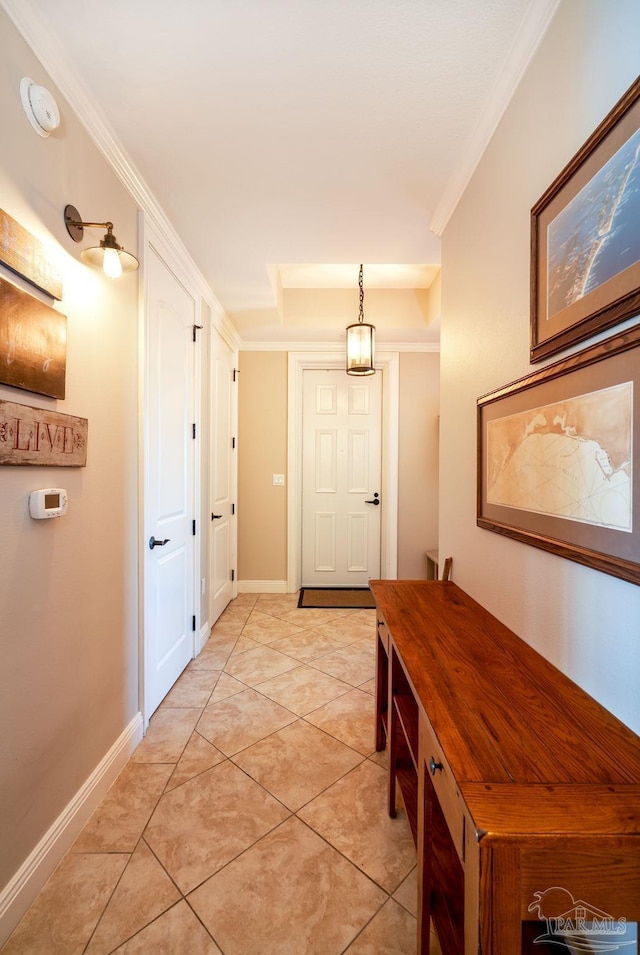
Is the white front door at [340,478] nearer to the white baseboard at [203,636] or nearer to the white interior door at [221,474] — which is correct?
the white interior door at [221,474]

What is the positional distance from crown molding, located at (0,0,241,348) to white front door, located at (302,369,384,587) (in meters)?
1.84

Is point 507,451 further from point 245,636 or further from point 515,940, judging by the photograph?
point 245,636

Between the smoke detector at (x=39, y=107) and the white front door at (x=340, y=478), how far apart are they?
280 cm

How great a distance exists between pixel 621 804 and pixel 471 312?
153cm

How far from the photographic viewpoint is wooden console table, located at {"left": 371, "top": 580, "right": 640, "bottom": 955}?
0.54 metres

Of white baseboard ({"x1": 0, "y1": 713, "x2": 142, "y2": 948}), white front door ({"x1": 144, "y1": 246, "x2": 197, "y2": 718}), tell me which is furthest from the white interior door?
white baseboard ({"x1": 0, "y1": 713, "x2": 142, "y2": 948})

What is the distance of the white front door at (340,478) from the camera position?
12.8ft

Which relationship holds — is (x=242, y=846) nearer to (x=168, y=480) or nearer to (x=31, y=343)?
(x=168, y=480)

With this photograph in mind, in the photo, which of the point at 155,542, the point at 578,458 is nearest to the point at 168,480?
the point at 155,542

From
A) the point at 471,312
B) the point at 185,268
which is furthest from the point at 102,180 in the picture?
the point at 471,312

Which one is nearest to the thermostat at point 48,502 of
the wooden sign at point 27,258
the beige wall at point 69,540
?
the beige wall at point 69,540

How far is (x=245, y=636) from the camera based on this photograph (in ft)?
9.51

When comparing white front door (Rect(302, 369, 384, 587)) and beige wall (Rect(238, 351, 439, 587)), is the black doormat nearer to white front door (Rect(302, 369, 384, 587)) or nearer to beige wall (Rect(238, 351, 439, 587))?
white front door (Rect(302, 369, 384, 587))

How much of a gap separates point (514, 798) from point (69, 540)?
4.54ft
